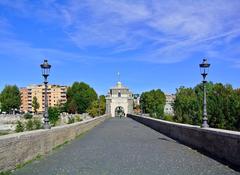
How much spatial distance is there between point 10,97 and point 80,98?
95.7ft

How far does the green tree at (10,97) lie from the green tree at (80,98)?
21.9 metres

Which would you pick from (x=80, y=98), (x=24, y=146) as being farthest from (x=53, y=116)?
(x=80, y=98)

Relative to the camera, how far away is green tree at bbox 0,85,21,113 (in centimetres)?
14175

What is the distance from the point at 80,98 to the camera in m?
129

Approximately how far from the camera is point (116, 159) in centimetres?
1252

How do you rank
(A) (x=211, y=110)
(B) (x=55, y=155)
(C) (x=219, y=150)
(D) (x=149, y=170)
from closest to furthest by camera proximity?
(D) (x=149, y=170), (C) (x=219, y=150), (B) (x=55, y=155), (A) (x=211, y=110)

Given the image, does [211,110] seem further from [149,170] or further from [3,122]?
[3,122]

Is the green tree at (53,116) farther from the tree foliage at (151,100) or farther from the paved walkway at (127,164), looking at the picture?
the tree foliage at (151,100)

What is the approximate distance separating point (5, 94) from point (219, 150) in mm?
136072

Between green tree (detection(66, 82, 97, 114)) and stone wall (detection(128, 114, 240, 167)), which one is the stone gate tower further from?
stone wall (detection(128, 114, 240, 167))

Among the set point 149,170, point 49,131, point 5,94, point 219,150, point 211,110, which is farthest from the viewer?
point 5,94

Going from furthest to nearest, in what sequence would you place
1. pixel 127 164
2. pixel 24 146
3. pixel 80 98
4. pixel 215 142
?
pixel 80 98 → pixel 215 142 → pixel 24 146 → pixel 127 164

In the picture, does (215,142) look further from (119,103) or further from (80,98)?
(80,98)

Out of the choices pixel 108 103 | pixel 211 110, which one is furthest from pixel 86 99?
pixel 211 110
